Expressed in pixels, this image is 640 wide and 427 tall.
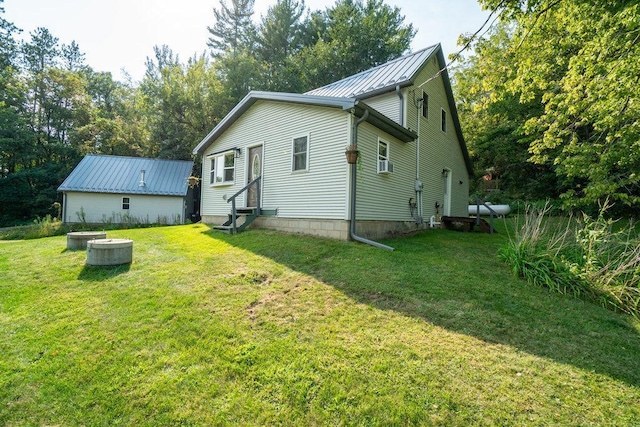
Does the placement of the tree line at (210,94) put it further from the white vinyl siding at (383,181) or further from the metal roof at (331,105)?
the metal roof at (331,105)

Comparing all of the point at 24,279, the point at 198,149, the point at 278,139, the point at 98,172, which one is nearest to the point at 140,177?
the point at 98,172

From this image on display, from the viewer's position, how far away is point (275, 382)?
263 cm

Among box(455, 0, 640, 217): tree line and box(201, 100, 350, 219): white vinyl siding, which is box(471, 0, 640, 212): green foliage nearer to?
box(455, 0, 640, 217): tree line

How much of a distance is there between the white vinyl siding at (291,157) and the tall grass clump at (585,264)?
3.85 meters

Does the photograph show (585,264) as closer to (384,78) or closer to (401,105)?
(401,105)

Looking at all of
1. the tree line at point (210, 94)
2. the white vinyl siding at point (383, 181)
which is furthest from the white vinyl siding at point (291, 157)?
the tree line at point (210, 94)

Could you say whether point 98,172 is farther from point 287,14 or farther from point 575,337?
point 575,337

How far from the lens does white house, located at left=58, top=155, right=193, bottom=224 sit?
1698cm

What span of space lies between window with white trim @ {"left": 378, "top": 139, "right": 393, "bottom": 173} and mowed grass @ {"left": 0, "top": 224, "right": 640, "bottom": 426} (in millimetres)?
3517

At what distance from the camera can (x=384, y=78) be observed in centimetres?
1057

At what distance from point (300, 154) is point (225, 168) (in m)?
4.16

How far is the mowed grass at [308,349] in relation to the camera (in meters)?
2.36

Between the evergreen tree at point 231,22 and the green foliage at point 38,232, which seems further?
the evergreen tree at point 231,22

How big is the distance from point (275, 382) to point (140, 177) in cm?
1966
